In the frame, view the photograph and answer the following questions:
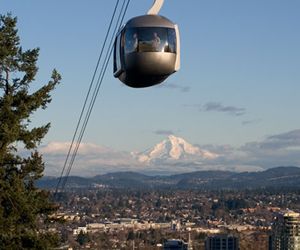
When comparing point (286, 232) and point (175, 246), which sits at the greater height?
point (286, 232)

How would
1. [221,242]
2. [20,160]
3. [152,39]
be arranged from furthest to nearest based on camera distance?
[221,242] < [20,160] < [152,39]

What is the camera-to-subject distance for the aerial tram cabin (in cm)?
1667

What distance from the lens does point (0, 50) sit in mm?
26938

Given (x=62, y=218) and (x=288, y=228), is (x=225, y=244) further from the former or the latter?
(x=62, y=218)

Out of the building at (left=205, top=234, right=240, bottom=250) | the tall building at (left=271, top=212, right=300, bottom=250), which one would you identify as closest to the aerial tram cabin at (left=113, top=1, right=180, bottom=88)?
the tall building at (left=271, top=212, right=300, bottom=250)

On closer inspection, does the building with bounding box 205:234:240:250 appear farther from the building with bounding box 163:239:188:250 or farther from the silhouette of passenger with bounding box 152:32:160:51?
the silhouette of passenger with bounding box 152:32:160:51

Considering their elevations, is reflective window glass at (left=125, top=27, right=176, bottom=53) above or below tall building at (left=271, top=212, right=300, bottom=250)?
below

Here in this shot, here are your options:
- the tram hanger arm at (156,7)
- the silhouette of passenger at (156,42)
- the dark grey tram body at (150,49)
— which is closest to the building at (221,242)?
the dark grey tram body at (150,49)

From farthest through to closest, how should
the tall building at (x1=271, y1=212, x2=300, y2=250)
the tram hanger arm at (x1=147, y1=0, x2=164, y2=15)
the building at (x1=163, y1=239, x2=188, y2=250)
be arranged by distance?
1. the building at (x1=163, y1=239, x2=188, y2=250)
2. the tall building at (x1=271, y1=212, x2=300, y2=250)
3. the tram hanger arm at (x1=147, y1=0, x2=164, y2=15)

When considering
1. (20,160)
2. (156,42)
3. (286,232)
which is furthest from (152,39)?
(286,232)

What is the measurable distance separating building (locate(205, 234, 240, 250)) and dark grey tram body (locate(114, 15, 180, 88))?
161 meters

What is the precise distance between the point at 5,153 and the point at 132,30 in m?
10.1

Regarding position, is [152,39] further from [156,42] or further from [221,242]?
[221,242]

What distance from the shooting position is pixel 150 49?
55.2 feet
